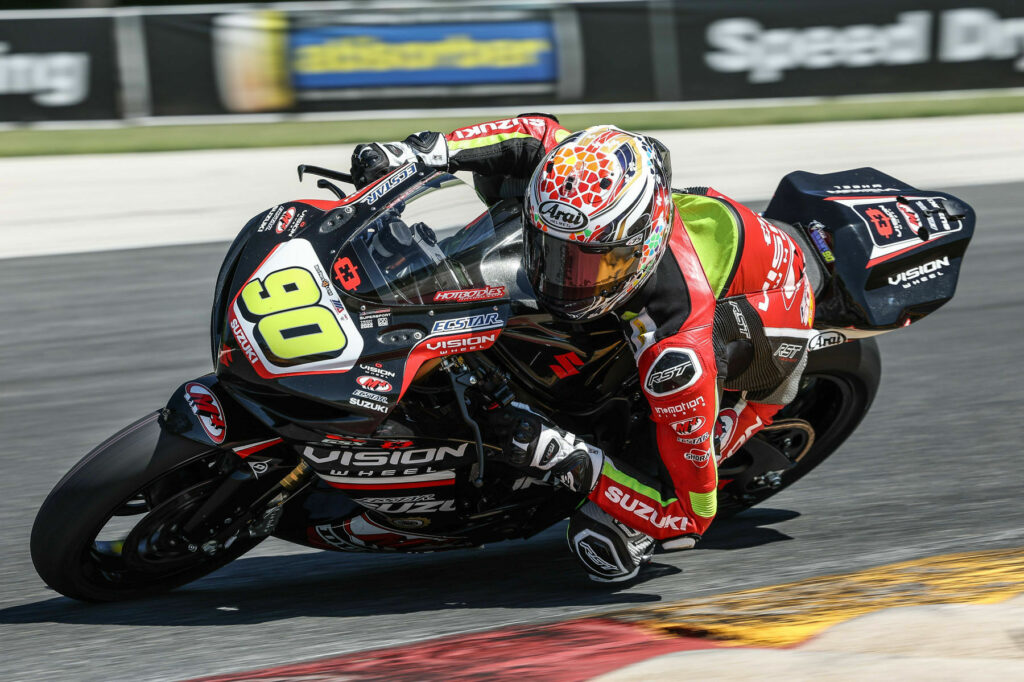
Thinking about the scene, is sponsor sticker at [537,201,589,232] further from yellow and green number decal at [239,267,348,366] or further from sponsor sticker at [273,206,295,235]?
sponsor sticker at [273,206,295,235]

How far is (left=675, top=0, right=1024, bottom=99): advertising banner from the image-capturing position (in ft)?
48.3

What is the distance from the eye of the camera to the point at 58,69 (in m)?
13.9

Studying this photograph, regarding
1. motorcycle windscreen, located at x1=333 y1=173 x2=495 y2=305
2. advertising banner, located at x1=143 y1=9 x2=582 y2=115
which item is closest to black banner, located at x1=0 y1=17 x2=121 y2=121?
advertising banner, located at x1=143 y1=9 x2=582 y2=115

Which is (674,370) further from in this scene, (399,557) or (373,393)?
(399,557)

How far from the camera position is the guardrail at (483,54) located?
1398cm

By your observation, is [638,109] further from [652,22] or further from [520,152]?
[520,152]

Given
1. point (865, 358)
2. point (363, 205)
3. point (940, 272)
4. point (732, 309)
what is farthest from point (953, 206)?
point (363, 205)

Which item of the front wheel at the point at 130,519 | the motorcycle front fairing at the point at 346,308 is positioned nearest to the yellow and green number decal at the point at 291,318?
the motorcycle front fairing at the point at 346,308

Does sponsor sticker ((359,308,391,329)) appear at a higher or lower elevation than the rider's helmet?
lower

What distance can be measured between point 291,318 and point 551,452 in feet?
2.91

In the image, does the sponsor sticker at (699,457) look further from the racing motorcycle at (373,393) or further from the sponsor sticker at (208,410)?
the sponsor sticker at (208,410)

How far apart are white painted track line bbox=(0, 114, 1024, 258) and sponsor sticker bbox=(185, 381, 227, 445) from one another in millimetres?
5771

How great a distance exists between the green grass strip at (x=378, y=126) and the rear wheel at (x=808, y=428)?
30.1ft

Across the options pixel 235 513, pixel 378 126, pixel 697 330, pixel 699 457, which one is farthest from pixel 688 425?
pixel 378 126
